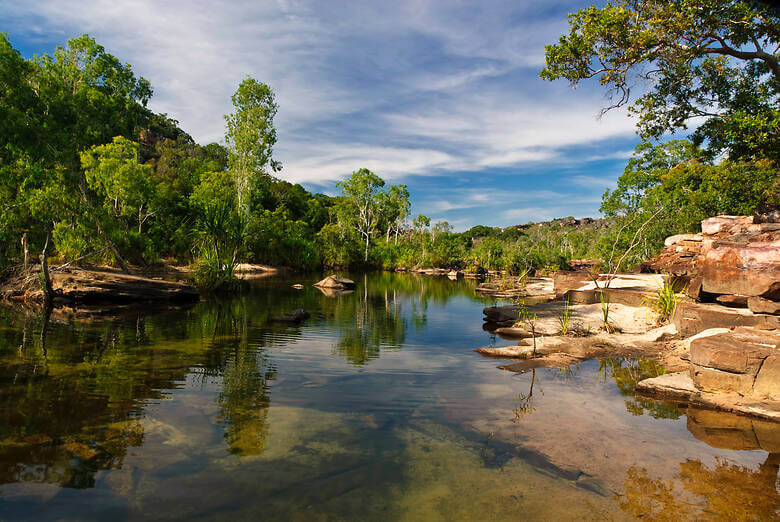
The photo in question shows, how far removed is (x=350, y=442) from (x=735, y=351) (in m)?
5.44

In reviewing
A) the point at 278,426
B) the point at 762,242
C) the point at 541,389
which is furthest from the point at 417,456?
the point at 762,242

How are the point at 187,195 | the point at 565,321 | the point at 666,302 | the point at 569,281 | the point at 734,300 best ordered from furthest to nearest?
the point at 187,195 → the point at 569,281 → the point at 565,321 → the point at 666,302 → the point at 734,300

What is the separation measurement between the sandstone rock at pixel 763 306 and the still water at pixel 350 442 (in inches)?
85.9

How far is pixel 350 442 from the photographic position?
4.32 metres

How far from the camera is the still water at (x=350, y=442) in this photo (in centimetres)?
321

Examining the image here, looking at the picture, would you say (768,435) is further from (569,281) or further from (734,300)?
(569,281)

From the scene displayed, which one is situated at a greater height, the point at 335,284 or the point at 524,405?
the point at 335,284

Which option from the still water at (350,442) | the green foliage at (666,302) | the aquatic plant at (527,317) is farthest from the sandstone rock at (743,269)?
the aquatic plant at (527,317)

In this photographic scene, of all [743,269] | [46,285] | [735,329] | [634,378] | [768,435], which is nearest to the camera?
[768,435]

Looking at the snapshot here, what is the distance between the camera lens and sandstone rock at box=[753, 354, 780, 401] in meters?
5.03

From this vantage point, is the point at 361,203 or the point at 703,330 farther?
the point at 361,203

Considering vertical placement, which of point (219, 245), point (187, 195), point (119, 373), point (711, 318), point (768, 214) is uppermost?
point (187, 195)

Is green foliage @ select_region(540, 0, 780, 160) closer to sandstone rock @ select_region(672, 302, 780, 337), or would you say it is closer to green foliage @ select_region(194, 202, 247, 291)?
sandstone rock @ select_region(672, 302, 780, 337)

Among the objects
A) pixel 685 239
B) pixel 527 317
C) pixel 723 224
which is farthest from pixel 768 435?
pixel 685 239
